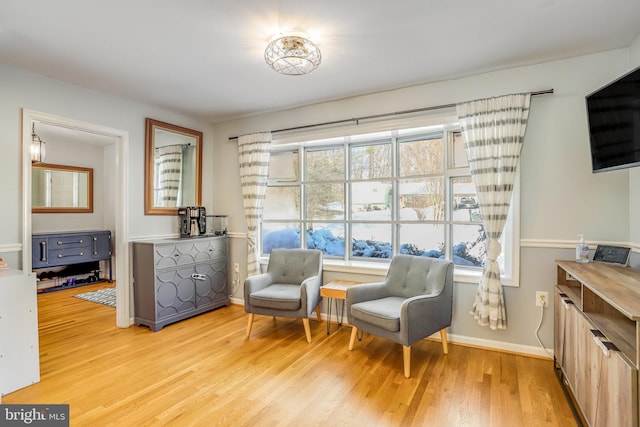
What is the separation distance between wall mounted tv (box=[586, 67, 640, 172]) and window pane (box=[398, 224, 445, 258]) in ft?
4.45

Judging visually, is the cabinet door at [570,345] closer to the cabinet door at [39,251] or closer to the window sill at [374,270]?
the window sill at [374,270]

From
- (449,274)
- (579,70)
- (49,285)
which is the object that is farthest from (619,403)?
(49,285)

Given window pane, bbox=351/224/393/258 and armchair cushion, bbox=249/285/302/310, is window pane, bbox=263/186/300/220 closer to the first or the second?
window pane, bbox=351/224/393/258

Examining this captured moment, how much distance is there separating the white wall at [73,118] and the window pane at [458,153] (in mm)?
3073

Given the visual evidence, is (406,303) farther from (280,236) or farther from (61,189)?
(61,189)

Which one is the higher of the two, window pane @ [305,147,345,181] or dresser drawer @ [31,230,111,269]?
window pane @ [305,147,345,181]

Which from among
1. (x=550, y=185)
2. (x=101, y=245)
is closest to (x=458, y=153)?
(x=550, y=185)

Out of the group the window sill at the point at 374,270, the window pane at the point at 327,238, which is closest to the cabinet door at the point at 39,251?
the window sill at the point at 374,270

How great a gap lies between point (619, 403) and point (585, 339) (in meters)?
0.46

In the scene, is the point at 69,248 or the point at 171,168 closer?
the point at 171,168

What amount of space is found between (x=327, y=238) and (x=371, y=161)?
1.04 metres

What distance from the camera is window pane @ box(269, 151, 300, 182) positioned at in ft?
12.9

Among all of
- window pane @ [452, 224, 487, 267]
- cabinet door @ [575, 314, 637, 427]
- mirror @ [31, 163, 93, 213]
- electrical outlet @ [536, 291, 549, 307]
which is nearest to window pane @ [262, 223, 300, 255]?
window pane @ [452, 224, 487, 267]

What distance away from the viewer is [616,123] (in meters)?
1.87
